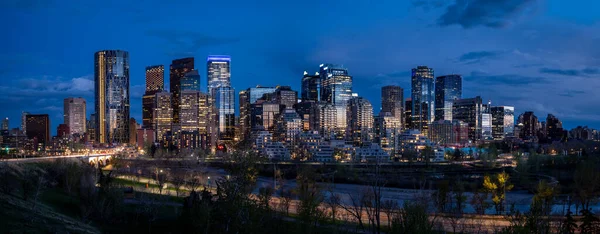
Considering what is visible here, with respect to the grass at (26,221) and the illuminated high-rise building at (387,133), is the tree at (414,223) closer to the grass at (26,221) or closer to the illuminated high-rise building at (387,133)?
the grass at (26,221)

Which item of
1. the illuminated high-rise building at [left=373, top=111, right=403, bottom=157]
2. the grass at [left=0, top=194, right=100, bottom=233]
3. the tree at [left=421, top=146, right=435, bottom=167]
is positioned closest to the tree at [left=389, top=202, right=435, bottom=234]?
the grass at [left=0, top=194, right=100, bottom=233]

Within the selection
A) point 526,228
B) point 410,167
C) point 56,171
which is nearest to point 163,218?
point 526,228

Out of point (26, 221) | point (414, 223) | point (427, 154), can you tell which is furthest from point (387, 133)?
point (26, 221)

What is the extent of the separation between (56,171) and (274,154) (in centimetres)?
7470

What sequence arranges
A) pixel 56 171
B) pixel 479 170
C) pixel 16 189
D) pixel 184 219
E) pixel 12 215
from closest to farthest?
pixel 12 215, pixel 184 219, pixel 16 189, pixel 56 171, pixel 479 170

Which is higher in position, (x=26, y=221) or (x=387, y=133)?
(x=387, y=133)

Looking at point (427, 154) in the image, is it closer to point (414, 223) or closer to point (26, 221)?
point (414, 223)

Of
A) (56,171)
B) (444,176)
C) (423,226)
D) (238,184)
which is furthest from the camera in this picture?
(444,176)

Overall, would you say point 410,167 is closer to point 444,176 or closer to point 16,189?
point 444,176

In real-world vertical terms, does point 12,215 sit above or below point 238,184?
below

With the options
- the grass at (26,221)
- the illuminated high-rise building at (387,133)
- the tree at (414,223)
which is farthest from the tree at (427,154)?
the grass at (26,221)

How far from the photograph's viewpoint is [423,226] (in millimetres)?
20391

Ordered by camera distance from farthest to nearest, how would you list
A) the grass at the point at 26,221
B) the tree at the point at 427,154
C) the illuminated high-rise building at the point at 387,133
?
the illuminated high-rise building at the point at 387,133, the tree at the point at 427,154, the grass at the point at 26,221

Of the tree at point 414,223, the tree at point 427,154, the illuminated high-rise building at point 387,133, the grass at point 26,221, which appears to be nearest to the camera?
the tree at point 414,223
